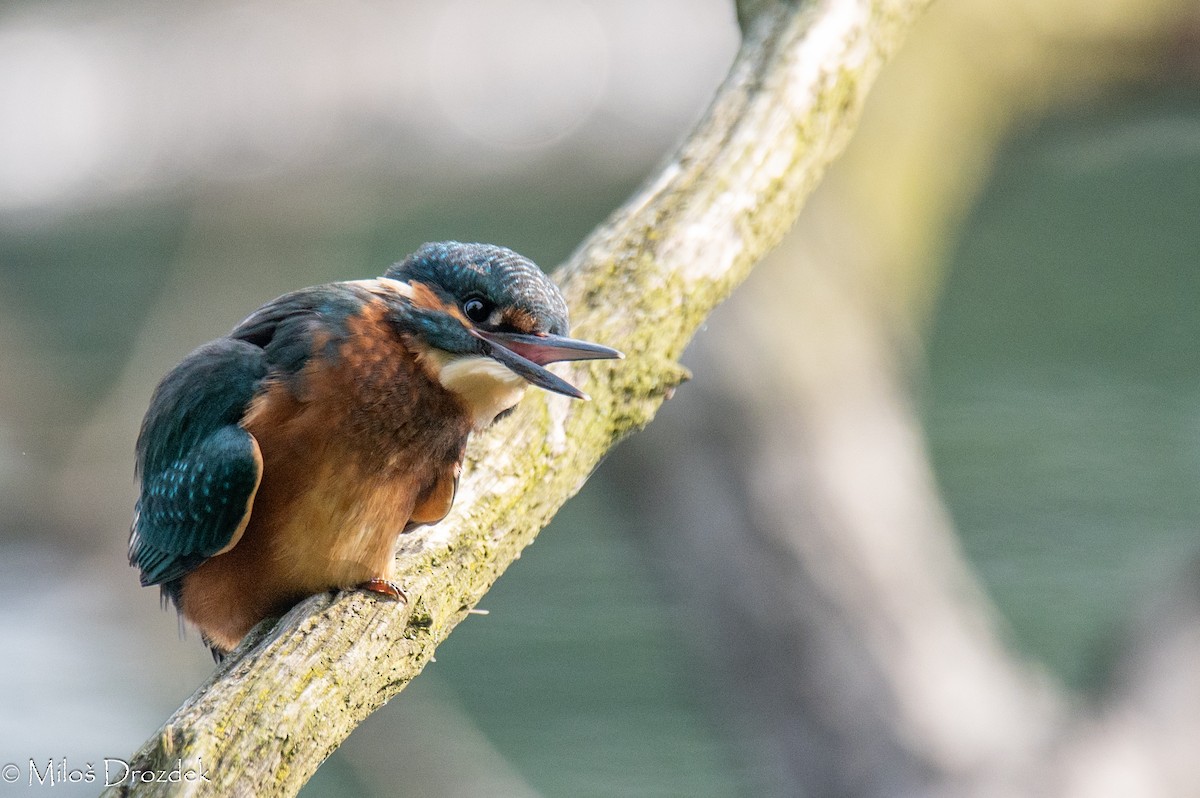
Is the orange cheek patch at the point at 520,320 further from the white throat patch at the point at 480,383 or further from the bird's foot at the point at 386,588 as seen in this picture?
the bird's foot at the point at 386,588

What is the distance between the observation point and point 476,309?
5.14 feet

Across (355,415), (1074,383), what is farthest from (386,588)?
(1074,383)

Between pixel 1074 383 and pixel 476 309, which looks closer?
pixel 476 309

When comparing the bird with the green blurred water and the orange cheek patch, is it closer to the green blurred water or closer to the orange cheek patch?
the orange cheek patch

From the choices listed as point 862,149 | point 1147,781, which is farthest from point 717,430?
point 1147,781

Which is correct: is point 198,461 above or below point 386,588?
above

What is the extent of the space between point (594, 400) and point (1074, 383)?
5.12 meters

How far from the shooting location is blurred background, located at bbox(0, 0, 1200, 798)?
10.2 ft

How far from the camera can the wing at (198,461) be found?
5.18 ft

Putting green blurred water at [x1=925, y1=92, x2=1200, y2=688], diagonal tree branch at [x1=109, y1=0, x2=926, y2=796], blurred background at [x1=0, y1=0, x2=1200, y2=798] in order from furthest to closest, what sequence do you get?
1. green blurred water at [x1=925, y1=92, x2=1200, y2=688]
2. blurred background at [x1=0, y1=0, x2=1200, y2=798]
3. diagonal tree branch at [x1=109, y1=0, x2=926, y2=796]

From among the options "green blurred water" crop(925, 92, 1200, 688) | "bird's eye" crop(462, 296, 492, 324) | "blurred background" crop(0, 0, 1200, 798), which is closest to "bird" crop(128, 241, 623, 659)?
"bird's eye" crop(462, 296, 492, 324)

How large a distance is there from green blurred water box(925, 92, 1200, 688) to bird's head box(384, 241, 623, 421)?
3538 mm

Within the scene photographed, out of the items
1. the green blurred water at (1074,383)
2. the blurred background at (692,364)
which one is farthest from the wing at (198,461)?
the green blurred water at (1074,383)

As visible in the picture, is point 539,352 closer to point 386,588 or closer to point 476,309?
point 476,309
